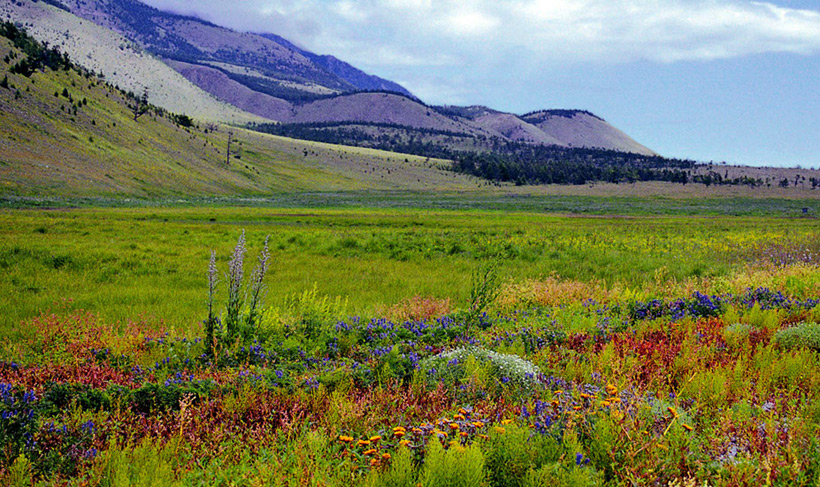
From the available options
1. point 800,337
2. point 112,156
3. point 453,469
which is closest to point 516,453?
point 453,469

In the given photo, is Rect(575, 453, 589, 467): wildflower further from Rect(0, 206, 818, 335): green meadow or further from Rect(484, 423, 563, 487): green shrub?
Rect(0, 206, 818, 335): green meadow

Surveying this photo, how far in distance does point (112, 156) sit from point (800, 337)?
92298mm

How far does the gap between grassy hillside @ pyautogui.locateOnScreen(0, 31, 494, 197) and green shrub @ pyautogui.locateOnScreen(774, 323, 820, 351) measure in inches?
2522

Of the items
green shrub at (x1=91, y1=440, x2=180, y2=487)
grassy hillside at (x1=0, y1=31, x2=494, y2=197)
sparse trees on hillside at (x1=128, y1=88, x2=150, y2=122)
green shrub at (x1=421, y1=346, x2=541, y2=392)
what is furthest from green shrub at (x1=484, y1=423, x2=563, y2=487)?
sparse trees on hillside at (x1=128, y1=88, x2=150, y2=122)

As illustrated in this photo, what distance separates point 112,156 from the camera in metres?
78.9

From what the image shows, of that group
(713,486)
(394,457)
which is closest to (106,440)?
(394,457)

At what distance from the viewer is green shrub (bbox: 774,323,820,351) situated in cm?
699

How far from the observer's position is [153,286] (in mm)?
12977

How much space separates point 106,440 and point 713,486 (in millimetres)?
5178

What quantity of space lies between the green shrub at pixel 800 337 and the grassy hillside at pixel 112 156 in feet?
210

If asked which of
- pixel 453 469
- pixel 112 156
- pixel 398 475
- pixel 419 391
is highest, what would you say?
pixel 112 156

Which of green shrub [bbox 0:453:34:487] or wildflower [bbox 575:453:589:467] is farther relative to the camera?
wildflower [bbox 575:453:589:467]

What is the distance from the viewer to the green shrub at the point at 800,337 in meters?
6.99

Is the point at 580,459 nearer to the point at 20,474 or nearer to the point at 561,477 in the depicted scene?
the point at 561,477
